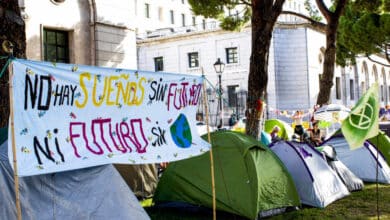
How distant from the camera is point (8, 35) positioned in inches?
277

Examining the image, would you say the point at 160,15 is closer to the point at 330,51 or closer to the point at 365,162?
the point at 330,51

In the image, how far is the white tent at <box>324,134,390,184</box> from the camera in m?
11.4

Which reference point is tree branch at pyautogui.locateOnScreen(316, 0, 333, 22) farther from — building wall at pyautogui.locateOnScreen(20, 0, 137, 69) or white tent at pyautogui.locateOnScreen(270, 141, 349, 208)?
white tent at pyautogui.locateOnScreen(270, 141, 349, 208)

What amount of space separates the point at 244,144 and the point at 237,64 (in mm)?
28897

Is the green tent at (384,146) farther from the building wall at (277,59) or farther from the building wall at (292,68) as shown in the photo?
the building wall at (292,68)

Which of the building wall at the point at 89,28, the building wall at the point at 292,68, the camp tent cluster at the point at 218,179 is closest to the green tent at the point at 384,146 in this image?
the camp tent cluster at the point at 218,179

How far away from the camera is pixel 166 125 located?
6.34m

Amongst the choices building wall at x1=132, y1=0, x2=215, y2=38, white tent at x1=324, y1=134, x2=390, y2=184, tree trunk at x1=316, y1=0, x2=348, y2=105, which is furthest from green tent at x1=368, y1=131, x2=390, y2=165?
building wall at x1=132, y1=0, x2=215, y2=38

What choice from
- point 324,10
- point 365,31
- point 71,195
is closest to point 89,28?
point 324,10

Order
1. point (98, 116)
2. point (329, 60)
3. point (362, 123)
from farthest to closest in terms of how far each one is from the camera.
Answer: point (329, 60) → point (362, 123) → point (98, 116)

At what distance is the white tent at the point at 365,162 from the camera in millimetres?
11422

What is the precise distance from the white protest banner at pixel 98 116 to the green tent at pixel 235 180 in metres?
1.67

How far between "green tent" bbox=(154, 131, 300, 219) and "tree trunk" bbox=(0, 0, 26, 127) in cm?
305

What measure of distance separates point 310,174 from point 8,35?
5581 mm
